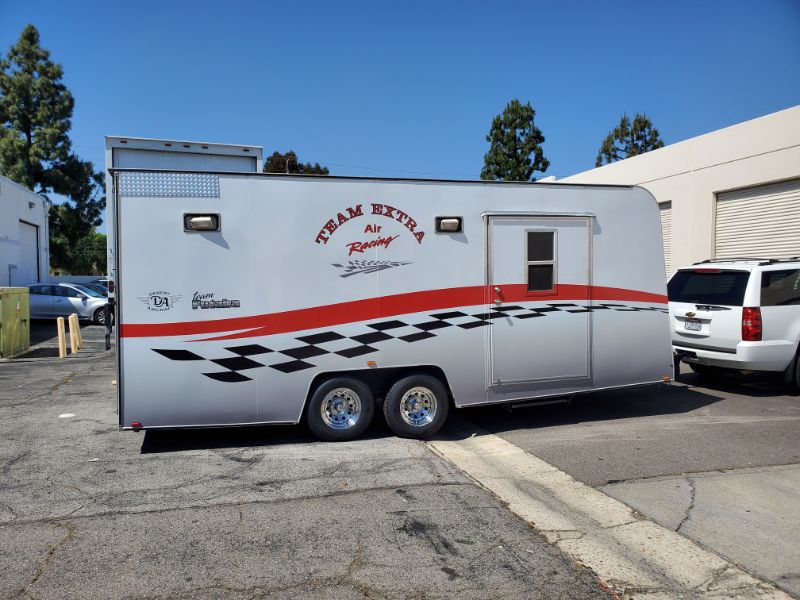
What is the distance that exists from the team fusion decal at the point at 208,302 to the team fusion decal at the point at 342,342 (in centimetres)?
42

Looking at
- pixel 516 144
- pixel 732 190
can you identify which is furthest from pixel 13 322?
pixel 516 144

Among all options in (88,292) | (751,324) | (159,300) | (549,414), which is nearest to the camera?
(159,300)

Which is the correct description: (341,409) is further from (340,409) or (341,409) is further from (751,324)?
(751,324)

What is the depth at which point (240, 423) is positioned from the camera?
6277mm

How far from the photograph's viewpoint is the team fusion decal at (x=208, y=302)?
19.9ft

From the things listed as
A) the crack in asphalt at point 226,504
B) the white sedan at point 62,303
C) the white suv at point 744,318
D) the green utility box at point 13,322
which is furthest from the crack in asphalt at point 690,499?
the white sedan at point 62,303

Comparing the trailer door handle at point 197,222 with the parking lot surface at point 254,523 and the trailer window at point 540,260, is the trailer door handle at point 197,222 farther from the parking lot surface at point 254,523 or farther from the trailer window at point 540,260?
the trailer window at point 540,260

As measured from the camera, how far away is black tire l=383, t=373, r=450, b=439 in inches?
262

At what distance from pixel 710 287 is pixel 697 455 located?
155 inches

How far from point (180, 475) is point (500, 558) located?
300 centimetres

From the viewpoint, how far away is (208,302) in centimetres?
609

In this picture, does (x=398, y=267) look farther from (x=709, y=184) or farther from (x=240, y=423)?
(x=709, y=184)

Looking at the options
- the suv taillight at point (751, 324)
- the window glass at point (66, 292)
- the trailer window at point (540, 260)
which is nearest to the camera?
the trailer window at point (540, 260)

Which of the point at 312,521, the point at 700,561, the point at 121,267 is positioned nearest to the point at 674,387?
the point at 700,561
